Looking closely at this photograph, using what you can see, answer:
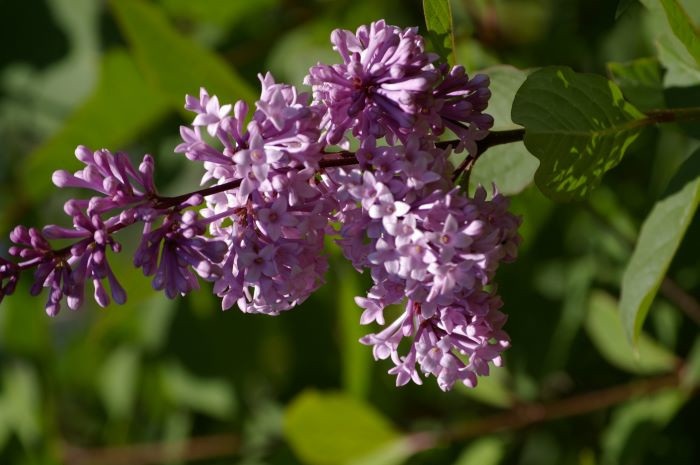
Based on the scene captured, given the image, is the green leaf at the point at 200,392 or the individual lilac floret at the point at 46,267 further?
the green leaf at the point at 200,392

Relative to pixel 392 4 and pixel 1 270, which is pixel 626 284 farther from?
pixel 392 4

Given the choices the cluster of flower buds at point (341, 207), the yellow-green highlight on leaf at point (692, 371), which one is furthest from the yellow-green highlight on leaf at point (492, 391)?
the cluster of flower buds at point (341, 207)

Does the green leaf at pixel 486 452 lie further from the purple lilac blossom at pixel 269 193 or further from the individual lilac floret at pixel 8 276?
the individual lilac floret at pixel 8 276

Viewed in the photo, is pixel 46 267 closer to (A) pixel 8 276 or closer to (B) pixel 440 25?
(A) pixel 8 276

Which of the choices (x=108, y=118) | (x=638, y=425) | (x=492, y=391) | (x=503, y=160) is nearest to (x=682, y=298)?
(x=638, y=425)

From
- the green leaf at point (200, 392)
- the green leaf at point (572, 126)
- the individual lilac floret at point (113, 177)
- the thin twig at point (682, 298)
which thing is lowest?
the green leaf at point (200, 392)

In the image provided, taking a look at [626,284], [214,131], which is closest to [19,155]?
[214,131]
